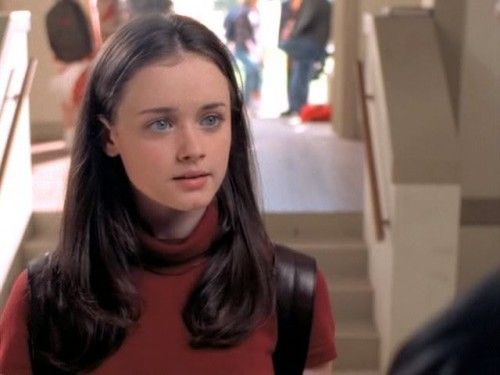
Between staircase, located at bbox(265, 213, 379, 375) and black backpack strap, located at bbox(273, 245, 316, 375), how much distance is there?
14.3 feet

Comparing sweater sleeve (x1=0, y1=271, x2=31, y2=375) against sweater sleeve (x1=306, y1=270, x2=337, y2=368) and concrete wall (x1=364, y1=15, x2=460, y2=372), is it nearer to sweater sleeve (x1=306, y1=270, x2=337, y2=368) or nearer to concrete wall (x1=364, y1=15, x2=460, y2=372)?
sweater sleeve (x1=306, y1=270, x2=337, y2=368)

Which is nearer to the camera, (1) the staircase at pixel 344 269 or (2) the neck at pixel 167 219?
(2) the neck at pixel 167 219

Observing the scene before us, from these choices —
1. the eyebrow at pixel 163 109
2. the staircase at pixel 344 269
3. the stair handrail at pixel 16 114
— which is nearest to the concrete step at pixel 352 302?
the staircase at pixel 344 269

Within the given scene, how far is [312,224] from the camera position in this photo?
645 centimetres

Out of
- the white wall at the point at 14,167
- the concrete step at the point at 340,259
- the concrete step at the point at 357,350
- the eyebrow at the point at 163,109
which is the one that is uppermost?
the eyebrow at the point at 163,109

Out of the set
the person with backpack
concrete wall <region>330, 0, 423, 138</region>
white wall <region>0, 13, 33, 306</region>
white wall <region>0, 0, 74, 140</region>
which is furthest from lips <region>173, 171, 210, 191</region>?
the person with backpack

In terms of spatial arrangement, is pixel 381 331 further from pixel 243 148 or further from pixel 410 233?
pixel 243 148

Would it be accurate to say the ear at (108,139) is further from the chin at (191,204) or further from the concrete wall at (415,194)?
the concrete wall at (415,194)

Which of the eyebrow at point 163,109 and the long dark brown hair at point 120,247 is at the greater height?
the eyebrow at point 163,109

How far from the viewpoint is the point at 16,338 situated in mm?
1205

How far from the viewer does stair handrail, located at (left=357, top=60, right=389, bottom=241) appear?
548 cm

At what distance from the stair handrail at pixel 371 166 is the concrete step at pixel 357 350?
0.59 meters

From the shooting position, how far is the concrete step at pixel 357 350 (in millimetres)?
5598

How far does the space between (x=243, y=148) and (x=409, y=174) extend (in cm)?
406
